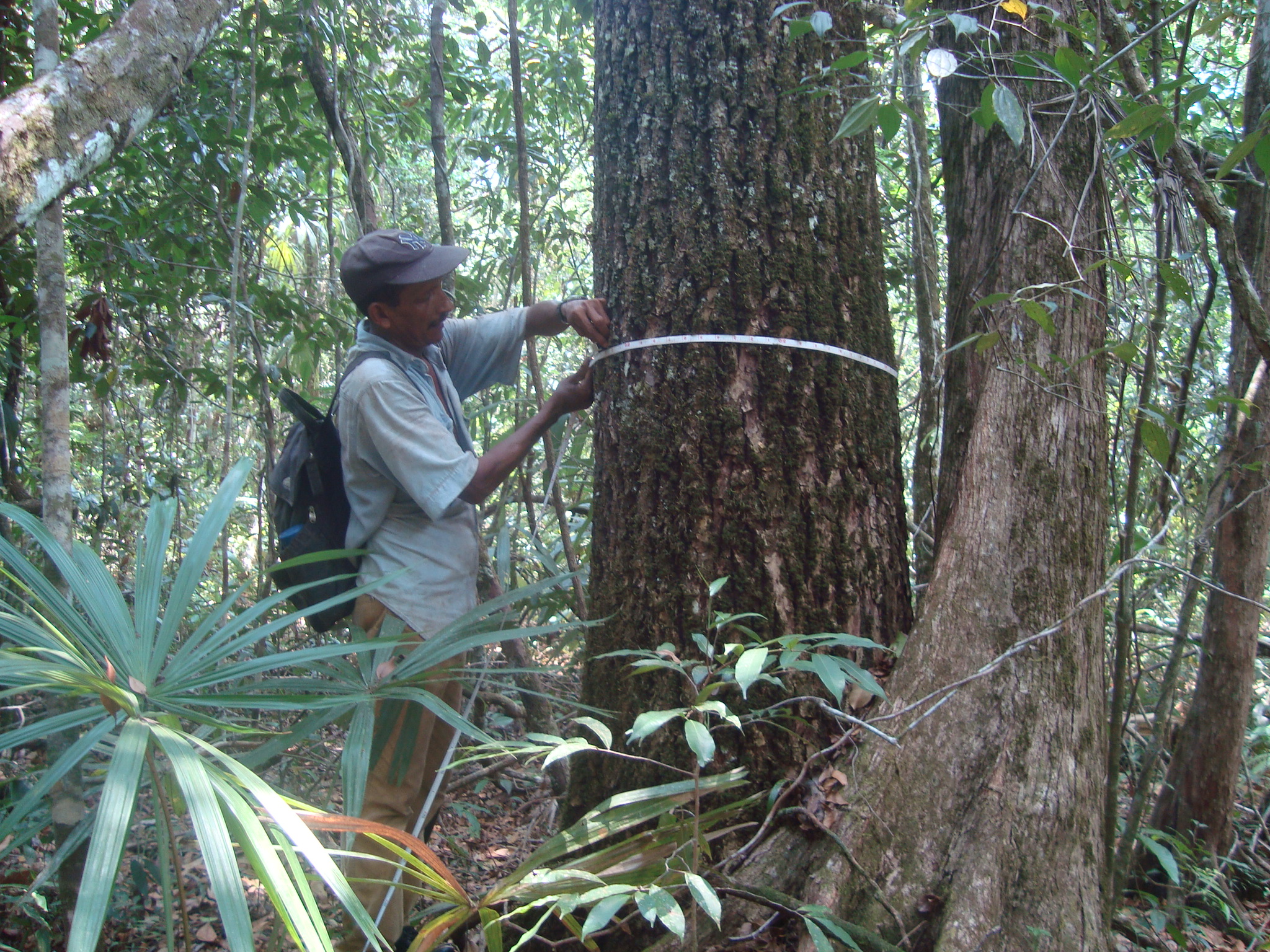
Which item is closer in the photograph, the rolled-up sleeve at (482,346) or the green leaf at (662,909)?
the green leaf at (662,909)

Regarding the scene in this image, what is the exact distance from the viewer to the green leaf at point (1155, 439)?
5.57ft

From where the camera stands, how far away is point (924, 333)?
2.81 metres

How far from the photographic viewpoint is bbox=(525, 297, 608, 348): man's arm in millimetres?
1990

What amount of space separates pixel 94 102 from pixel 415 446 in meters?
0.98

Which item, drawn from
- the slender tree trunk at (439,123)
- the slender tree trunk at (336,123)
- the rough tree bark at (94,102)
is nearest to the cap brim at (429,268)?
the rough tree bark at (94,102)

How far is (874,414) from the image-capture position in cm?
185

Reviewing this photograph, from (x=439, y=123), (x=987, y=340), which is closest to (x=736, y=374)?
(x=987, y=340)

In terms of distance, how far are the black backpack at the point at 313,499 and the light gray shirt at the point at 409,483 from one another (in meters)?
0.05

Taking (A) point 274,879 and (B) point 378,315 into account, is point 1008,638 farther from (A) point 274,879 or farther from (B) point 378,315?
(B) point 378,315

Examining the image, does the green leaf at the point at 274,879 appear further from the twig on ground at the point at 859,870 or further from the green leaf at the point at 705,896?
the twig on ground at the point at 859,870

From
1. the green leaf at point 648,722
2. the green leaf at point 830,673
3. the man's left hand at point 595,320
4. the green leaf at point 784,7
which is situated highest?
the green leaf at point 784,7

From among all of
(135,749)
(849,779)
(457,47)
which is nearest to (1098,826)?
(849,779)

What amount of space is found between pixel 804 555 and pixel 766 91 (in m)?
0.99

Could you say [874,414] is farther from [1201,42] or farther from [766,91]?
[1201,42]
